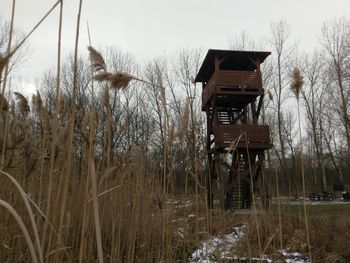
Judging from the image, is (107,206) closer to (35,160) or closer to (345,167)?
(35,160)

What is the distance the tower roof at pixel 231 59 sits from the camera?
13594 millimetres

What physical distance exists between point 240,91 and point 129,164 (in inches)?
416

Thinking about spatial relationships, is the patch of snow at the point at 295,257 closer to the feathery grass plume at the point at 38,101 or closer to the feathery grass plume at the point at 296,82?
the feathery grass plume at the point at 296,82

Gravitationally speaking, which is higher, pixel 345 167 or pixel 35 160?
pixel 345 167

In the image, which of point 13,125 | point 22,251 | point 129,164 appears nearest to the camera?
point 13,125

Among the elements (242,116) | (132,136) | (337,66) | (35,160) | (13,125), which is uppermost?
(337,66)

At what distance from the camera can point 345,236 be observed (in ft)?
18.4

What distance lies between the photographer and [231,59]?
14.7m

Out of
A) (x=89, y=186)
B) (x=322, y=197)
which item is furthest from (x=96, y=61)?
(x=322, y=197)

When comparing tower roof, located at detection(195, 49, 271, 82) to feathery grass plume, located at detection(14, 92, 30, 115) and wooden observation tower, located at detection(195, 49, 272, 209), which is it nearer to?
wooden observation tower, located at detection(195, 49, 272, 209)

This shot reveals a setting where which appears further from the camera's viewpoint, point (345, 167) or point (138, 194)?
point (345, 167)

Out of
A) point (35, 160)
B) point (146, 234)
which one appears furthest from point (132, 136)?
point (35, 160)

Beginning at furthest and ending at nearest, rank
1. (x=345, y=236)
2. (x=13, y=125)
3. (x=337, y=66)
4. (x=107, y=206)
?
(x=337, y=66) → (x=345, y=236) → (x=107, y=206) → (x=13, y=125)

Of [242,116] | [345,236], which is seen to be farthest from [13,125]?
[242,116]
